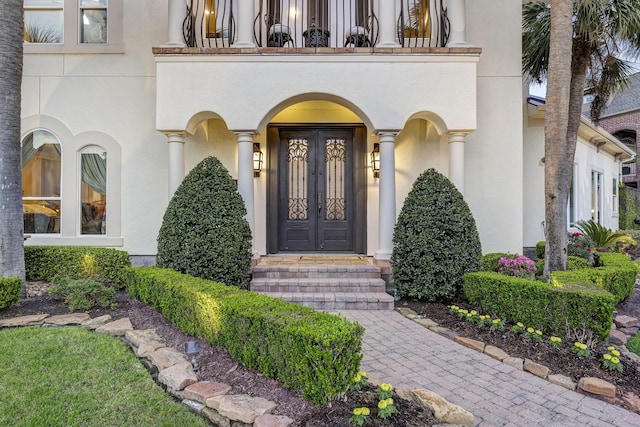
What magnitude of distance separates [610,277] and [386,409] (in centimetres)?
498

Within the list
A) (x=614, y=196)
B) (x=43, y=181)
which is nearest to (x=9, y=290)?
(x=43, y=181)

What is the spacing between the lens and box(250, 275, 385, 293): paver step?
6.04m

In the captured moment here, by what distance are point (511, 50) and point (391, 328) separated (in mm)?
6311

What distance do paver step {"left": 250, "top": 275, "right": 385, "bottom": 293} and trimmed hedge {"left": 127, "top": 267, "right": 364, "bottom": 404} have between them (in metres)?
1.59

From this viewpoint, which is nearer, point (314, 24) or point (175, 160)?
point (175, 160)

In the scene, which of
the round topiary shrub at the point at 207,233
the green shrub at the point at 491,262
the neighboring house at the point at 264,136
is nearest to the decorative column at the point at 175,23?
the neighboring house at the point at 264,136

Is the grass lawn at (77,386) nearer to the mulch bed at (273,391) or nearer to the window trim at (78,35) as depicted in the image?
the mulch bed at (273,391)

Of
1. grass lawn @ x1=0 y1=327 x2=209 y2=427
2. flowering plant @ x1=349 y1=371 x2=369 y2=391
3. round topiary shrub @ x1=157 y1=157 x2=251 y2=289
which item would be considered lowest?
grass lawn @ x1=0 y1=327 x2=209 y2=427

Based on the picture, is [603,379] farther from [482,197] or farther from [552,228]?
[482,197]

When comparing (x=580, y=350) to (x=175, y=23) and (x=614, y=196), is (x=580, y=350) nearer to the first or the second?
(x=175, y=23)

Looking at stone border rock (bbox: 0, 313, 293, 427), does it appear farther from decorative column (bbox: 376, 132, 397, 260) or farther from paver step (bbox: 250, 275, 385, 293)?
decorative column (bbox: 376, 132, 397, 260)

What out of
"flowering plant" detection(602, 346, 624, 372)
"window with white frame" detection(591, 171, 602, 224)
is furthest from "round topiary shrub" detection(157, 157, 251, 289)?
"window with white frame" detection(591, 171, 602, 224)

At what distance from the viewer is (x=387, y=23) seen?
21.4 feet

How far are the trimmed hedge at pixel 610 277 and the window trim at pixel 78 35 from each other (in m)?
8.89
